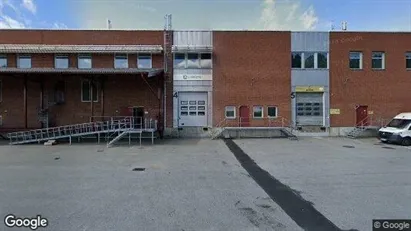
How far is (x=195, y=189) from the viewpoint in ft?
28.0

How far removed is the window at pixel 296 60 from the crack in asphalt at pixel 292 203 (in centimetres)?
1410

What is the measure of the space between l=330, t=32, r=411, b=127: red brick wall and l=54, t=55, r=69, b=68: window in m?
20.3

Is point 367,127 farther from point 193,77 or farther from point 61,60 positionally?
point 61,60

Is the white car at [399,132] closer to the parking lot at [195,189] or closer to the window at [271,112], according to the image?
the parking lot at [195,189]

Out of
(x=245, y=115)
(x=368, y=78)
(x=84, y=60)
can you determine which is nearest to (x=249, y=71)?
(x=245, y=115)

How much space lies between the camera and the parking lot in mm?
6180

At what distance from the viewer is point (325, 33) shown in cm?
2386

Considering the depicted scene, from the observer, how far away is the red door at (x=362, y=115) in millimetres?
23922

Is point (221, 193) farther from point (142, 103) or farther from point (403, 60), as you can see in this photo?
point (403, 60)

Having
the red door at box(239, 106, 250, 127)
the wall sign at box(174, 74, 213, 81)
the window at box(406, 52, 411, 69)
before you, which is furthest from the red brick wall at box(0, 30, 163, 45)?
the window at box(406, 52, 411, 69)

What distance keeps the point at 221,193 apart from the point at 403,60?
74.9 ft

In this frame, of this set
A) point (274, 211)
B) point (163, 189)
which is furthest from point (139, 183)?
point (274, 211)

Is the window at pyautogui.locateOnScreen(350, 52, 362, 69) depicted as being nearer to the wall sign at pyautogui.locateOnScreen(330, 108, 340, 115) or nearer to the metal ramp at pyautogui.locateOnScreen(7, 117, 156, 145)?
the wall sign at pyautogui.locateOnScreen(330, 108, 340, 115)

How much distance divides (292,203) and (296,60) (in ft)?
60.2
